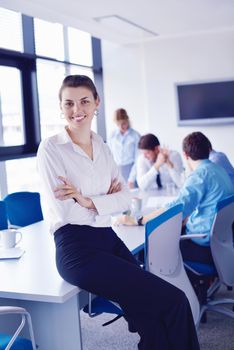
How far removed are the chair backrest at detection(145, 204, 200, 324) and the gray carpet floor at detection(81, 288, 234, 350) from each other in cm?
60

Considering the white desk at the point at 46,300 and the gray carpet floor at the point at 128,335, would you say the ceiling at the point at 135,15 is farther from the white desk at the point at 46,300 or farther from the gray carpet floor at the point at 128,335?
the white desk at the point at 46,300

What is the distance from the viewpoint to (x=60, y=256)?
2.00 metres

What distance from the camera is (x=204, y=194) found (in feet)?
10.3

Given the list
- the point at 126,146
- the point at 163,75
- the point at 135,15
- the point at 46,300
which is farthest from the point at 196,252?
the point at 163,75

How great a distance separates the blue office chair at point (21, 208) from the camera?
141 inches

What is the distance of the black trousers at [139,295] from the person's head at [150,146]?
2.62 m

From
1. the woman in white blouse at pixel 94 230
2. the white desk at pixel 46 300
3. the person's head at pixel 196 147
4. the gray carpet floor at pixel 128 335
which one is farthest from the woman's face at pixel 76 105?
the gray carpet floor at pixel 128 335

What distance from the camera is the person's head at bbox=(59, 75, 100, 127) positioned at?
219 cm

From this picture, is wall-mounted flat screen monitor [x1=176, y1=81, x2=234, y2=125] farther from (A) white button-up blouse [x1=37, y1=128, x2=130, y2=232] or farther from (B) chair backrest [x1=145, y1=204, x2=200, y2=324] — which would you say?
(A) white button-up blouse [x1=37, y1=128, x2=130, y2=232]

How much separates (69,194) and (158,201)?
1.77m

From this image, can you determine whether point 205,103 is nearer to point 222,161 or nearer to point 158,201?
point 222,161

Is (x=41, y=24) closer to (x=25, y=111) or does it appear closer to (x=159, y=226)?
(x=25, y=111)

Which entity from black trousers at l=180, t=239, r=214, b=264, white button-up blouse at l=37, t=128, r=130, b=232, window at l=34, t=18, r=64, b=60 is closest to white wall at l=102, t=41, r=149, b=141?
window at l=34, t=18, r=64, b=60

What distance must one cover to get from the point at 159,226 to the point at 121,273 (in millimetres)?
397
